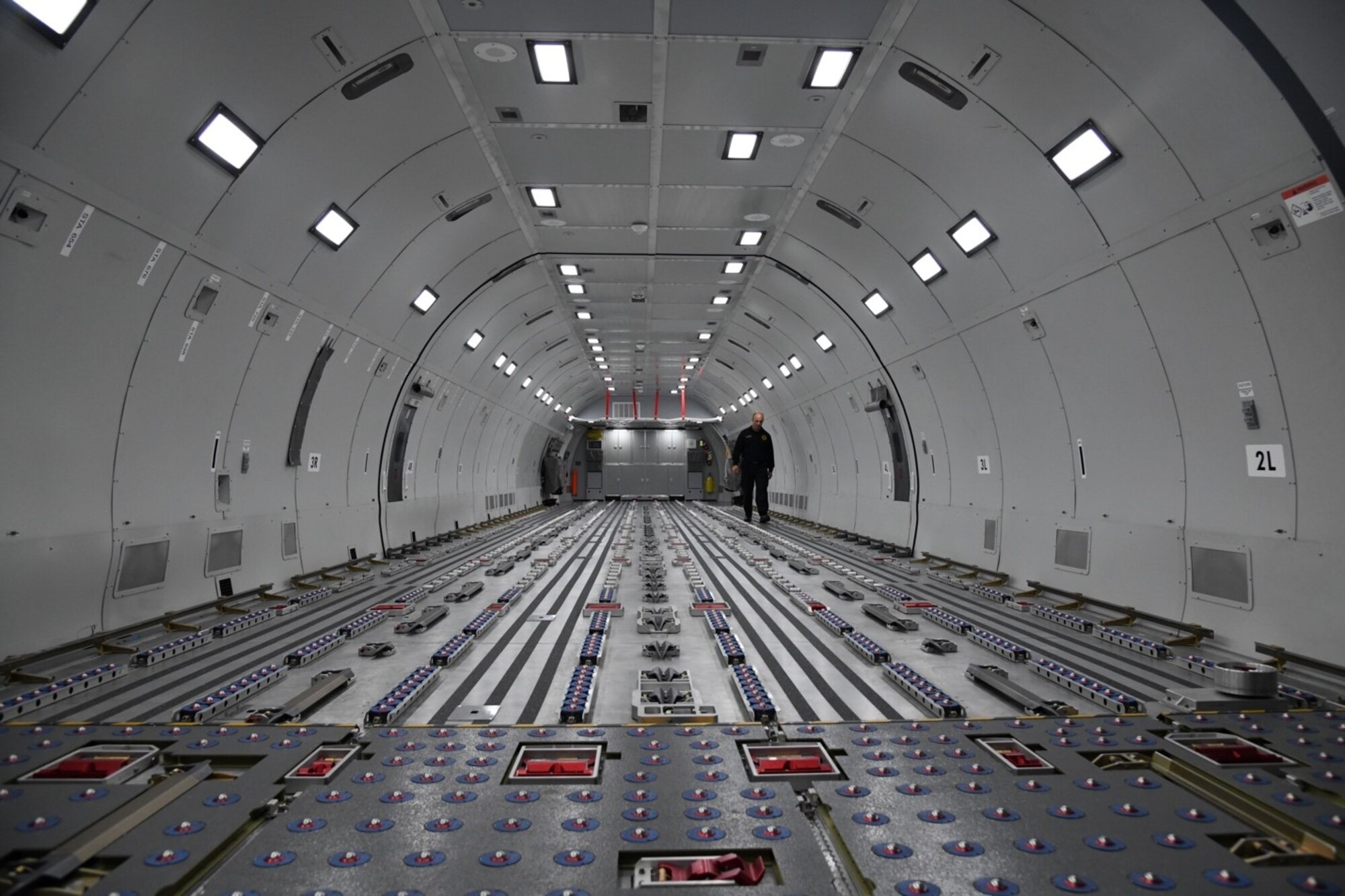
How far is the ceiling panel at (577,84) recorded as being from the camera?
225 inches

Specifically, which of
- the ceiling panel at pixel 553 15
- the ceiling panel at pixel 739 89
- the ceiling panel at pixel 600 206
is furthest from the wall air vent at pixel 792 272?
the ceiling panel at pixel 553 15

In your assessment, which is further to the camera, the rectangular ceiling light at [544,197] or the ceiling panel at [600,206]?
the ceiling panel at [600,206]

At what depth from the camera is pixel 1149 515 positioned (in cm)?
595

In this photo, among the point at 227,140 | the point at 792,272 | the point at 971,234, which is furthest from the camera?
the point at 792,272

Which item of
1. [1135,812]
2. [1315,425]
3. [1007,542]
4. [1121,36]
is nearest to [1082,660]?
[1315,425]

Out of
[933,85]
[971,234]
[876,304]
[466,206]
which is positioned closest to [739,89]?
[933,85]

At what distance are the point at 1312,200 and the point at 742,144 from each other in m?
5.21

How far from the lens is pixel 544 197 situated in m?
9.05

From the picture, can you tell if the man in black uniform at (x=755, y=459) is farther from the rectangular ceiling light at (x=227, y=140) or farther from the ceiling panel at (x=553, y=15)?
the rectangular ceiling light at (x=227, y=140)

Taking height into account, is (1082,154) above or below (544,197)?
below

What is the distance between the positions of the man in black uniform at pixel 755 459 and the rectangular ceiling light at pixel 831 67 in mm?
7868

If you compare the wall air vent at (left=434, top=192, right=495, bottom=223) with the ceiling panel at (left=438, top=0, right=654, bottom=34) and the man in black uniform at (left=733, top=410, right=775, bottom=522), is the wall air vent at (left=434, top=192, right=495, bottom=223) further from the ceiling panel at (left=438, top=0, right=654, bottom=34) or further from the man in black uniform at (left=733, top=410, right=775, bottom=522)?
the man in black uniform at (left=733, top=410, right=775, bottom=522)

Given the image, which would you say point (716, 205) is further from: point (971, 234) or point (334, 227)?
point (334, 227)

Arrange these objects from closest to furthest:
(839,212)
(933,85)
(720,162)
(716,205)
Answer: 1. (933,85)
2. (720,162)
3. (839,212)
4. (716,205)
